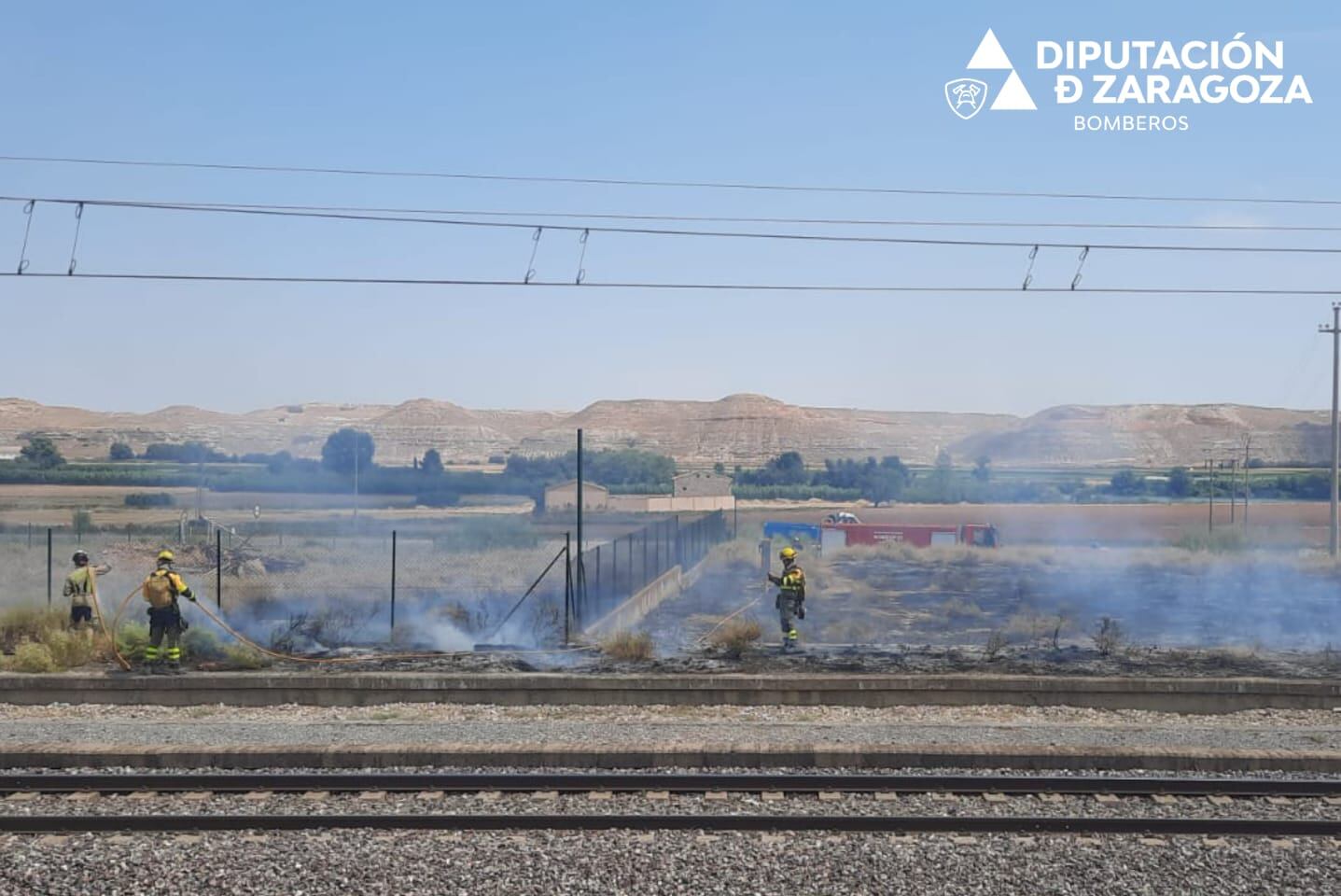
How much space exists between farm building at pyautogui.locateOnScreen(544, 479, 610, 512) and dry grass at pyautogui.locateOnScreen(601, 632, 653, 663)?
54525 millimetres

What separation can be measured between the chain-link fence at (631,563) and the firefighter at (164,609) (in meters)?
6.86

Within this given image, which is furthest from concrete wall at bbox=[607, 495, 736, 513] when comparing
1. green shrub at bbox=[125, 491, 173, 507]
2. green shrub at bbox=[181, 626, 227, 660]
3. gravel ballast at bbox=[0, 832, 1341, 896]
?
gravel ballast at bbox=[0, 832, 1341, 896]

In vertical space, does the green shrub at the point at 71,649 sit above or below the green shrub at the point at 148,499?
below

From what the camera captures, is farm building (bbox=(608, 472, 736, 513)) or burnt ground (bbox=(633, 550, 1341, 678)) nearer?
burnt ground (bbox=(633, 550, 1341, 678))

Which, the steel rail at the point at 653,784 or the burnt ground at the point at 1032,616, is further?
the burnt ground at the point at 1032,616

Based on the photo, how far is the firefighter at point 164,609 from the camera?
1703cm

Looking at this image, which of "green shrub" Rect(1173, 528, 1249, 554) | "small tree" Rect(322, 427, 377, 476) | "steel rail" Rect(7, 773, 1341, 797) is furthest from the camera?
"small tree" Rect(322, 427, 377, 476)

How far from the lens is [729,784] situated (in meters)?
10.8

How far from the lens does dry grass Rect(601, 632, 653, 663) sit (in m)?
19.3

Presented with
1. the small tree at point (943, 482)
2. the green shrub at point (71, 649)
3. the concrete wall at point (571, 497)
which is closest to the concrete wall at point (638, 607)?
the green shrub at point (71, 649)

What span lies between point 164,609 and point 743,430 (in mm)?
158752

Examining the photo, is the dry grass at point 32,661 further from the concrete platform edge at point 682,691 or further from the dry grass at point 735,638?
the dry grass at point 735,638

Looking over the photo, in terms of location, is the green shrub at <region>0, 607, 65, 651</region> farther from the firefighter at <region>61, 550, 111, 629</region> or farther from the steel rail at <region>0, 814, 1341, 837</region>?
the steel rail at <region>0, 814, 1341, 837</region>

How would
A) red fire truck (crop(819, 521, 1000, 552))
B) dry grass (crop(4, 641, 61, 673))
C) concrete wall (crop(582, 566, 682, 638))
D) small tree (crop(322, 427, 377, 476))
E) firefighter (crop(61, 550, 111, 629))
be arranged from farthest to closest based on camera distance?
small tree (crop(322, 427, 377, 476)), red fire truck (crop(819, 521, 1000, 552)), concrete wall (crop(582, 566, 682, 638)), firefighter (crop(61, 550, 111, 629)), dry grass (crop(4, 641, 61, 673))
